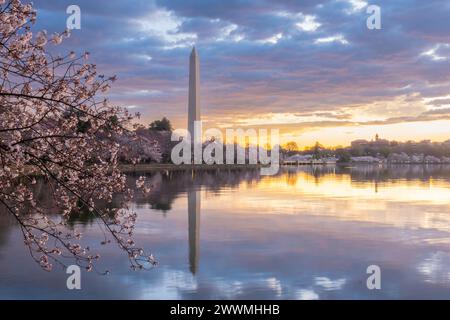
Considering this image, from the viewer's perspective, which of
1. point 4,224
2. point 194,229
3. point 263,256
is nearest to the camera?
point 263,256

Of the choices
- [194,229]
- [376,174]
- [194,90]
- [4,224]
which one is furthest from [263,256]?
[376,174]

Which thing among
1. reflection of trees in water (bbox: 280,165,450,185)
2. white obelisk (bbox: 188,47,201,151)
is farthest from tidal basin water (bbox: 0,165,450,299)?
white obelisk (bbox: 188,47,201,151)

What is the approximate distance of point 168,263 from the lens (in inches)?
563

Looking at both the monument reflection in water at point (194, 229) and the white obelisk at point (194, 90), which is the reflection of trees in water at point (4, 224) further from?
the white obelisk at point (194, 90)

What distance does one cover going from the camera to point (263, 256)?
49.3 feet

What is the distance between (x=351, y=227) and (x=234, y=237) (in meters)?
5.10

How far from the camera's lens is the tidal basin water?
37.8ft

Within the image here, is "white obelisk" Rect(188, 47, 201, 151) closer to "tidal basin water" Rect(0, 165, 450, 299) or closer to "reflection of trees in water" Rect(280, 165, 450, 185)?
"reflection of trees in water" Rect(280, 165, 450, 185)

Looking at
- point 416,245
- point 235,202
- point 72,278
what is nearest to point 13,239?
point 72,278

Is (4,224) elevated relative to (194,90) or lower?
lower

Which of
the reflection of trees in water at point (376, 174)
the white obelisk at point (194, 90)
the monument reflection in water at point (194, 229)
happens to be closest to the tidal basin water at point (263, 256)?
the monument reflection in water at point (194, 229)

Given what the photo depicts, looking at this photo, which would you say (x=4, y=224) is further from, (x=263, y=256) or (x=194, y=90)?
(x=194, y=90)

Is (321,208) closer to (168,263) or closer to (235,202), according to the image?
(235,202)
